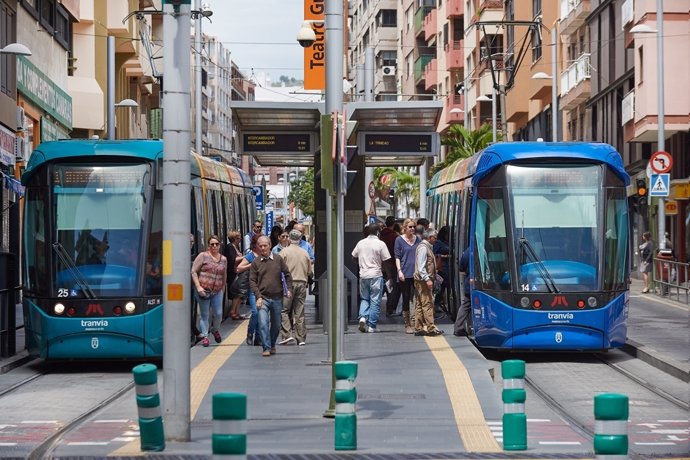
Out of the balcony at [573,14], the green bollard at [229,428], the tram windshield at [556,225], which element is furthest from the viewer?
the balcony at [573,14]

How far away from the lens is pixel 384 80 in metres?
116

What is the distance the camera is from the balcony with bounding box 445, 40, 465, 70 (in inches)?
3302

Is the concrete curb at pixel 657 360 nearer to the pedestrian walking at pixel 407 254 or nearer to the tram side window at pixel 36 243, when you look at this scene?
the pedestrian walking at pixel 407 254

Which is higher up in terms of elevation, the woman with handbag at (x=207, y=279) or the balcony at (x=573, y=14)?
the balcony at (x=573, y=14)

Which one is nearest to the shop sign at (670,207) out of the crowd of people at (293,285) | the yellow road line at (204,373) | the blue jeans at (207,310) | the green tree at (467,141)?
the crowd of people at (293,285)

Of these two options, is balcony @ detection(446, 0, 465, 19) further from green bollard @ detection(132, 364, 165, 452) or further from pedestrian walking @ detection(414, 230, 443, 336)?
green bollard @ detection(132, 364, 165, 452)

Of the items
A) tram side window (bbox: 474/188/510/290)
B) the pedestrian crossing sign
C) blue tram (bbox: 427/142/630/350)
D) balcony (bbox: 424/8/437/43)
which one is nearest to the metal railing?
the pedestrian crossing sign

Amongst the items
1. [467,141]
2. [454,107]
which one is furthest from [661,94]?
[454,107]

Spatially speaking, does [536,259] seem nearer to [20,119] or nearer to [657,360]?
[657,360]

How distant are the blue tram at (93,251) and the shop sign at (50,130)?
825 inches

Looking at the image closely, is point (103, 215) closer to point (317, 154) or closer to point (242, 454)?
point (317, 154)

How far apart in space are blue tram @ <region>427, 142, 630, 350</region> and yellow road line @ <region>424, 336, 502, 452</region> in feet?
3.44

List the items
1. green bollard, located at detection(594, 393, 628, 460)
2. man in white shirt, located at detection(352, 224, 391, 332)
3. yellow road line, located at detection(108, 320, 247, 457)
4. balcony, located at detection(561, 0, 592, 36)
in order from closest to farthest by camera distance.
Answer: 1. green bollard, located at detection(594, 393, 628, 460)
2. yellow road line, located at detection(108, 320, 247, 457)
3. man in white shirt, located at detection(352, 224, 391, 332)
4. balcony, located at detection(561, 0, 592, 36)

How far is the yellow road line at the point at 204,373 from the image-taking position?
12305 mm
